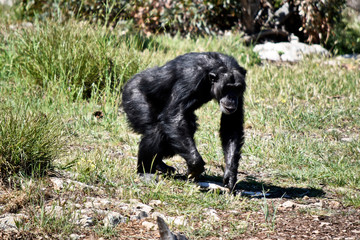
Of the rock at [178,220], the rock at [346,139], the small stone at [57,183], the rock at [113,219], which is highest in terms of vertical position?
the small stone at [57,183]

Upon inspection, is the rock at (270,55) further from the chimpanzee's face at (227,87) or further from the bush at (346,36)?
the chimpanzee's face at (227,87)

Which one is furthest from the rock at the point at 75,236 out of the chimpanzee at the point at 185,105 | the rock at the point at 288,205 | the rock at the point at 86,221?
the rock at the point at 288,205

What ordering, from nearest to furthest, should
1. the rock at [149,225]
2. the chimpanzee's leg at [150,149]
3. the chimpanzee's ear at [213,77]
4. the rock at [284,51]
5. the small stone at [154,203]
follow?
1. the rock at [149,225]
2. the small stone at [154,203]
3. the chimpanzee's ear at [213,77]
4. the chimpanzee's leg at [150,149]
5. the rock at [284,51]

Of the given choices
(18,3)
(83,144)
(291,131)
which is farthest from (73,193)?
(18,3)

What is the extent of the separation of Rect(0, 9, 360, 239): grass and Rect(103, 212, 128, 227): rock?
7 cm

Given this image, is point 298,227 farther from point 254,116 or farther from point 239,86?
point 254,116

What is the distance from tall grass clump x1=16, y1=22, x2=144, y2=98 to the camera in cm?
629

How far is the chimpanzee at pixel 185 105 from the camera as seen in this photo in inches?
168

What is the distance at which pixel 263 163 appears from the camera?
17.0 feet

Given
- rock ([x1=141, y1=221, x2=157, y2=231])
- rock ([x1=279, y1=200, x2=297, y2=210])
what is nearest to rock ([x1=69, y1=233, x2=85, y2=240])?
rock ([x1=141, y1=221, x2=157, y2=231])

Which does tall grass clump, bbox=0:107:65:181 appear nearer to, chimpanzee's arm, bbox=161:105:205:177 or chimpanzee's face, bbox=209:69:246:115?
chimpanzee's arm, bbox=161:105:205:177

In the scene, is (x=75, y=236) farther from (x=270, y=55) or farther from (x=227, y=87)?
(x=270, y=55)

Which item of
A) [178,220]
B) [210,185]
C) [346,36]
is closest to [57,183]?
[178,220]

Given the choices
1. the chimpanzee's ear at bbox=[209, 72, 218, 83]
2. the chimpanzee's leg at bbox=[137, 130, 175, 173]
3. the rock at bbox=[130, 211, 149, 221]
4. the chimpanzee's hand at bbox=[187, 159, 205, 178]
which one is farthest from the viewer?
the chimpanzee's leg at bbox=[137, 130, 175, 173]
